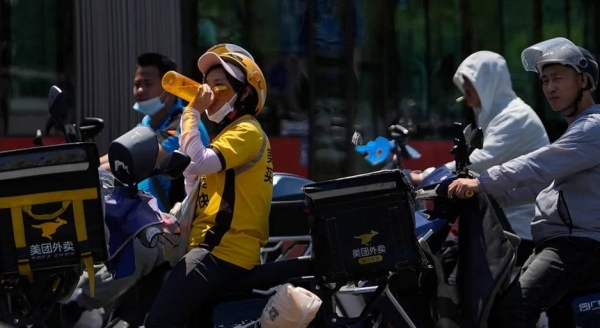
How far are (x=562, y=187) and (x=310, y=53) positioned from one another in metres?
4.77

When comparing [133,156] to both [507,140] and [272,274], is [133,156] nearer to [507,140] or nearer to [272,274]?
[272,274]

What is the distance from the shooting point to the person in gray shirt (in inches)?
210

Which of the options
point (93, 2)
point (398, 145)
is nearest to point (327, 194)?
point (398, 145)

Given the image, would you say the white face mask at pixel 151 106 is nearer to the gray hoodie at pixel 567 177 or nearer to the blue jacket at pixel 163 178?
the blue jacket at pixel 163 178

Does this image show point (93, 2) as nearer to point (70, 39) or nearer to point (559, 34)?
point (70, 39)

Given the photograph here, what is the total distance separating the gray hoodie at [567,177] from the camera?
5.31 m

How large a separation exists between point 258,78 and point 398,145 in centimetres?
242

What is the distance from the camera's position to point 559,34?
1070 centimetres

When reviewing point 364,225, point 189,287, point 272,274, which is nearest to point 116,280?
point 189,287

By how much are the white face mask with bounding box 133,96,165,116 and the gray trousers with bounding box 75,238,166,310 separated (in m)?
1.02

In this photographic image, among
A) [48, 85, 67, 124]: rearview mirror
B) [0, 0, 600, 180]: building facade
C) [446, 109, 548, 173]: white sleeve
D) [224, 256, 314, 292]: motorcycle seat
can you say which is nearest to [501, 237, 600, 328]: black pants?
[224, 256, 314, 292]: motorcycle seat

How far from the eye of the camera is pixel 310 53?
1000 cm

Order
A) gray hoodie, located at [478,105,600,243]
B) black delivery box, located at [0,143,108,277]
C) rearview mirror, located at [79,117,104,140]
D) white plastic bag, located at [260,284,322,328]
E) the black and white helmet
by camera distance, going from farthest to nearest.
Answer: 1. rearview mirror, located at [79,117,104,140]
2. the black and white helmet
3. gray hoodie, located at [478,105,600,243]
4. white plastic bag, located at [260,284,322,328]
5. black delivery box, located at [0,143,108,277]

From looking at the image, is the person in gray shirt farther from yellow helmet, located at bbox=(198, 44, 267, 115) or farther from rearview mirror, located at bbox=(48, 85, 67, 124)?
rearview mirror, located at bbox=(48, 85, 67, 124)
